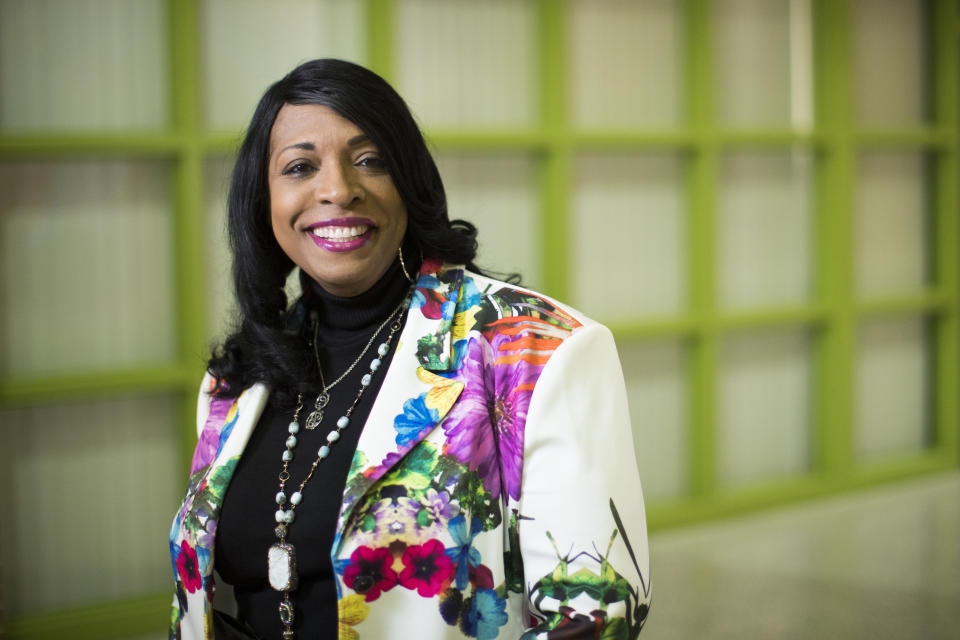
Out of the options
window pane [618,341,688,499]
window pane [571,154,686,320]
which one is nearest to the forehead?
window pane [571,154,686,320]

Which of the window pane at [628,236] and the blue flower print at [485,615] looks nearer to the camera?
the blue flower print at [485,615]

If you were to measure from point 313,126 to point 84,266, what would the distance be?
1928mm

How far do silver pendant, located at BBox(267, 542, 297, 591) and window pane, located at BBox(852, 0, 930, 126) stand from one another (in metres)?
4.09

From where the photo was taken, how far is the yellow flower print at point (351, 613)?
1287mm

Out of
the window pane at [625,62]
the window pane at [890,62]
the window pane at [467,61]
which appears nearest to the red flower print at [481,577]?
the window pane at [467,61]

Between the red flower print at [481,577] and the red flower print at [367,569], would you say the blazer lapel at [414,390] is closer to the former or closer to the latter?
the red flower print at [367,569]

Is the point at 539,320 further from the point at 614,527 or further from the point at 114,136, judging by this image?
the point at 114,136

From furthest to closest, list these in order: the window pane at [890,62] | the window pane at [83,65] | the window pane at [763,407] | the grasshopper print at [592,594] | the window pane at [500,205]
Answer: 1. the window pane at [890,62]
2. the window pane at [763,407]
3. the window pane at [500,205]
4. the window pane at [83,65]
5. the grasshopper print at [592,594]

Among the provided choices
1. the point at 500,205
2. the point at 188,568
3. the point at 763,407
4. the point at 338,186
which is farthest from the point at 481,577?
the point at 763,407

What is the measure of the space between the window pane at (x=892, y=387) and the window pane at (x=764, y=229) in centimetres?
54

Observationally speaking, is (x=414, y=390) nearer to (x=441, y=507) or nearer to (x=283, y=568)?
(x=441, y=507)

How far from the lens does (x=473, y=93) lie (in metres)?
3.68

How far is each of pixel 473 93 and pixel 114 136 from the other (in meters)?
1.40

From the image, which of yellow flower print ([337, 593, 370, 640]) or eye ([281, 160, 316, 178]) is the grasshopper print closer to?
yellow flower print ([337, 593, 370, 640])
